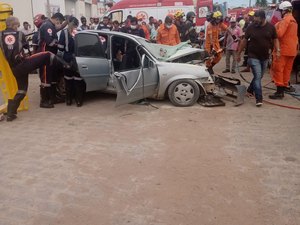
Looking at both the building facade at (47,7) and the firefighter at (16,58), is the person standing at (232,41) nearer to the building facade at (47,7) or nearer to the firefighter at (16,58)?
the firefighter at (16,58)

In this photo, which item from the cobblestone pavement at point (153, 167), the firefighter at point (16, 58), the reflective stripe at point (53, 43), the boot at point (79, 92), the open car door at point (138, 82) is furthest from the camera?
the boot at point (79, 92)

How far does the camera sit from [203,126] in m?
6.00

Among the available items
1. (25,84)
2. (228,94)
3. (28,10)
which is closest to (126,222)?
(25,84)

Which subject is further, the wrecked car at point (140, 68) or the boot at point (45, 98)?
the boot at point (45, 98)

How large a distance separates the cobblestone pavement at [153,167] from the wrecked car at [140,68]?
47 cm

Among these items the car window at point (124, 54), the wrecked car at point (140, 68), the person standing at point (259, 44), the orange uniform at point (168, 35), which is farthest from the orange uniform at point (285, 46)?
the car window at point (124, 54)

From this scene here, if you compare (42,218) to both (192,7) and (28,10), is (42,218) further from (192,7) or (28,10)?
(28,10)

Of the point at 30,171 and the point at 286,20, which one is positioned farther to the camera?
the point at 286,20

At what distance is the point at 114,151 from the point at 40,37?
141 inches

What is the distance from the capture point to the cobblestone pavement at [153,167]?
11.2 ft

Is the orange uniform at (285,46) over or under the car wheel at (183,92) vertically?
over

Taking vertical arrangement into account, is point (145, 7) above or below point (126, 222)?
above

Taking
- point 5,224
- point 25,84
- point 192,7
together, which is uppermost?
point 192,7

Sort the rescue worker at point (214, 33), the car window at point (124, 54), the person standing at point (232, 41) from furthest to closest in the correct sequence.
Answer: the person standing at point (232, 41)
the rescue worker at point (214, 33)
the car window at point (124, 54)
